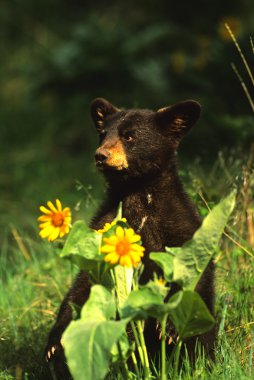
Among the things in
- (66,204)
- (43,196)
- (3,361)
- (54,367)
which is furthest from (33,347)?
(43,196)

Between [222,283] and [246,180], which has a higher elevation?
[246,180]

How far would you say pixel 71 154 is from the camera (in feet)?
33.9

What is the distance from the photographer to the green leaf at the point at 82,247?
3559mm

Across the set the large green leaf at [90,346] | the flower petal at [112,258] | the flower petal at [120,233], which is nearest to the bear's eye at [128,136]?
the flower petal at [120,233]

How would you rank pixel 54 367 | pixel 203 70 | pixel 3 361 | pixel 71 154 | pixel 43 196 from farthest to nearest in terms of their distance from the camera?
1. pixel 71 154
2. pixel 203 70
3. pixel 43 196
4. pixel 3 361
5. pixel 54 367

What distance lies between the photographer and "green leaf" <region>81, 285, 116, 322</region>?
3402 millimetres

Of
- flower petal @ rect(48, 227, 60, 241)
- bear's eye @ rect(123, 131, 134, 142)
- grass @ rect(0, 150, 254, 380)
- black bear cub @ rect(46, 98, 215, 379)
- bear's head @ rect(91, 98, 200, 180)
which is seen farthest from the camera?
bear's eye @ rect(123, 131, 134, 142)

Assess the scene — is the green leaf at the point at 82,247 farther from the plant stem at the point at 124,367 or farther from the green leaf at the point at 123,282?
the plant stem at the point at 124,367

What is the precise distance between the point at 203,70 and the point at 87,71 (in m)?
1.68

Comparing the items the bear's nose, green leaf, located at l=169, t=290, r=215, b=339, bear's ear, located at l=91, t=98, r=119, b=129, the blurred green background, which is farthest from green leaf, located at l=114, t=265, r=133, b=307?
the blurred green background

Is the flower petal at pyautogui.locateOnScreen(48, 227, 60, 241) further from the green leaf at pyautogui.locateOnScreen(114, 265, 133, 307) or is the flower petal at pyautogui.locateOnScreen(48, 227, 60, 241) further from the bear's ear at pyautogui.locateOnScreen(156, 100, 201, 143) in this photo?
the bear's ear at pyautogui.locateOnScreen(156, 100, 201, 143)

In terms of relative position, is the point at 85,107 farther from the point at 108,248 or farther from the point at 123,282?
the point at 108,248

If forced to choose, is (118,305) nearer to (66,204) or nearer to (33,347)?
(33,347)

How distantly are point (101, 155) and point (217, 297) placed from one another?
3.63ft
